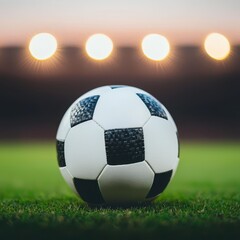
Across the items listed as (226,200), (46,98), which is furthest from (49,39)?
(226,200)

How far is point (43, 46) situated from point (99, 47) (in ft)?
10.2

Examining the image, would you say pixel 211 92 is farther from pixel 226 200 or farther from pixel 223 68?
pixel 226 200

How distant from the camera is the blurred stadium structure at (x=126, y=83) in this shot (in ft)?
75.0

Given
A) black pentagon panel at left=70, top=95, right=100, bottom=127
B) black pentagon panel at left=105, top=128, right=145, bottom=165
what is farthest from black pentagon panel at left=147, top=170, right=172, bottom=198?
black pentagon panel at left=70, top=95, right=100, bottom=127

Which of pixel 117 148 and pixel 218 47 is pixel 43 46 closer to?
pixel 218 47

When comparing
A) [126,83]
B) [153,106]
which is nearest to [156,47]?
[126,83]

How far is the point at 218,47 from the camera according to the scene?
22188 mm

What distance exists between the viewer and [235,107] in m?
24.2

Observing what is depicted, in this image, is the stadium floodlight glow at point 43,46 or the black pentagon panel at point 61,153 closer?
the black pentagon panel at point 61,153

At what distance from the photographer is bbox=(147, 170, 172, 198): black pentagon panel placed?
3.85 metres

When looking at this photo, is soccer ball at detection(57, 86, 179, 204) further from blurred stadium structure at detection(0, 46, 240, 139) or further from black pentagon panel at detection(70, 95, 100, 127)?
blurred stadium structure at detection(0, 46, 240, 139)

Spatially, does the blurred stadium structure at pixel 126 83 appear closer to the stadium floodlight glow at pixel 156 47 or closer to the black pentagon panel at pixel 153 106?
the stadium floodlight glow at pixel 156 47

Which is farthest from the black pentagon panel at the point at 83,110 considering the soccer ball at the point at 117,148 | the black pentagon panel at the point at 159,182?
the black pentagon panel at the point at 159,182

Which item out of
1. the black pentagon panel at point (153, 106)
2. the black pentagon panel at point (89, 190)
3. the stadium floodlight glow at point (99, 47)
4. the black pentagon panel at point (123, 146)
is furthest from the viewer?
the stadium floodlight glow at point (99, 47)
